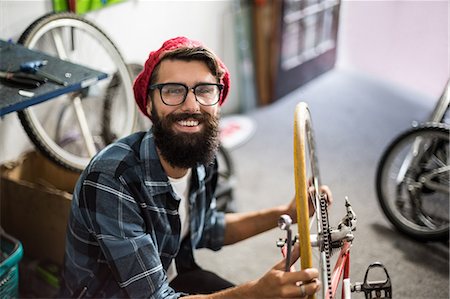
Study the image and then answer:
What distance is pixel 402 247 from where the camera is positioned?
2.50m

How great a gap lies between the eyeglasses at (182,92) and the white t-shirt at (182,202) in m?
0.22

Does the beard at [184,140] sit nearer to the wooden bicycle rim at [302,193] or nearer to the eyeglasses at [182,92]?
the eyeglasses at [182,92]

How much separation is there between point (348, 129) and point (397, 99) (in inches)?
20.1

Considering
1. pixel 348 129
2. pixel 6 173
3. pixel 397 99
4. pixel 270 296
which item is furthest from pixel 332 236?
pixel 397 99

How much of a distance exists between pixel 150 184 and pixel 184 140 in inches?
→ 5.2

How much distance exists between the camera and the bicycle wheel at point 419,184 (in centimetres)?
245

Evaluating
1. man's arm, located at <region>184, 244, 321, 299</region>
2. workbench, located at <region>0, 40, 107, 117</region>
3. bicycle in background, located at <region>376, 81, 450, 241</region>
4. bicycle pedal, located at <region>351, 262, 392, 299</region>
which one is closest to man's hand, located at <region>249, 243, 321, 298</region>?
man's arm, located at <region>184, 244, 321, 299</region>

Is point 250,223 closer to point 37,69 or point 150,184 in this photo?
point 150,184

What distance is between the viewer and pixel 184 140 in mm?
1494

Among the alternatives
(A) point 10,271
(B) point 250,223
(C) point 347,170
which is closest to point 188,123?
(B) point 250,223

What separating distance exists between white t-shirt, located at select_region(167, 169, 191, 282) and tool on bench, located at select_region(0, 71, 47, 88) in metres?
0.53

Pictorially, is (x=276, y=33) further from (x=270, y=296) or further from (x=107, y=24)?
(x=270, y=296)

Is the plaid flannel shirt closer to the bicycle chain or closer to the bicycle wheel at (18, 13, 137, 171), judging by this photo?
the bicycle chain

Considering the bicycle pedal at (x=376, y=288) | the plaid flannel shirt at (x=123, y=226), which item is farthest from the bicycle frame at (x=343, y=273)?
the plaid flannel shirt at (x=123, y=226)
